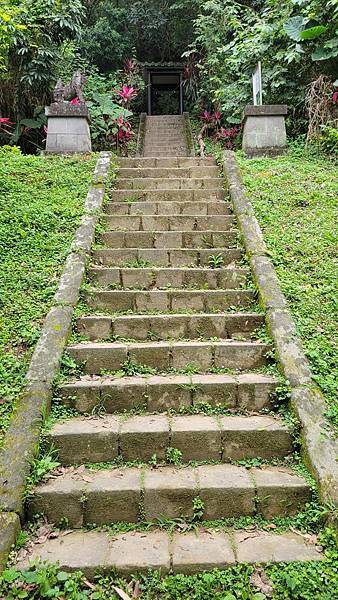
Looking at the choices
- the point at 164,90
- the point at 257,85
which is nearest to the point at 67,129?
the point at 257,85

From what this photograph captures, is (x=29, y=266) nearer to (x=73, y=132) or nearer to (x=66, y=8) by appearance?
(x=73, y=132)

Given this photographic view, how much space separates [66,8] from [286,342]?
8.39 m

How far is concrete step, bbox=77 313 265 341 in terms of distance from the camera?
11.8 ft

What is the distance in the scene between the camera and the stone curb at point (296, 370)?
2.52m

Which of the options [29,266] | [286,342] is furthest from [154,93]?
[286,342]

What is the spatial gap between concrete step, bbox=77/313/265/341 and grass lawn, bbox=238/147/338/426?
0.43 m

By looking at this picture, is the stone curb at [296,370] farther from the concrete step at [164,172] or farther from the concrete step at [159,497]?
the concrete step at [164,172]

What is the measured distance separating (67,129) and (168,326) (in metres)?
4.89

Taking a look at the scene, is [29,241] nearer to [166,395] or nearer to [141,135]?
[166,395]

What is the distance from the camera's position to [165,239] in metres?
4.84

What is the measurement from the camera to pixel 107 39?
1331 centimetres

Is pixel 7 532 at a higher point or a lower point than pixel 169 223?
lower

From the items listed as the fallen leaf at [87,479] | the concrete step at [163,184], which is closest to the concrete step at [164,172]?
the concrete step at [163,184]

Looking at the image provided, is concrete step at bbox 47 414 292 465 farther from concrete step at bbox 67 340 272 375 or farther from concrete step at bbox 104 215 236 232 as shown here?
concrete step at bbox 104 215 236 232
